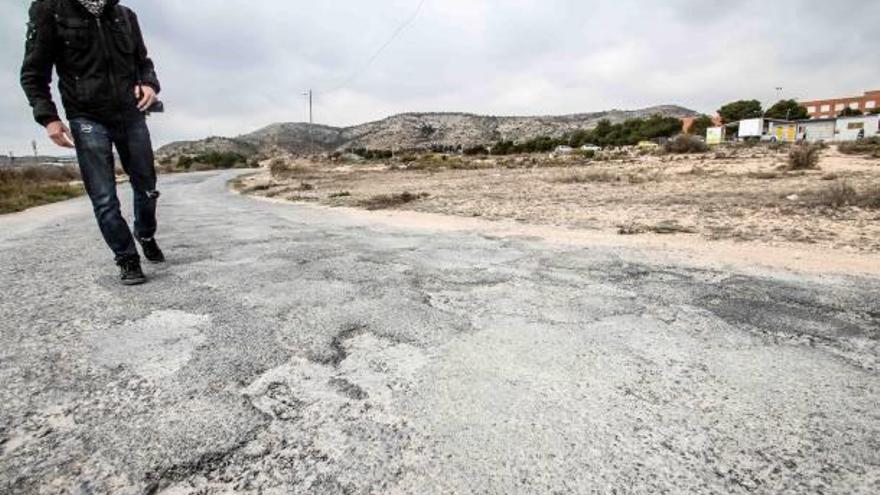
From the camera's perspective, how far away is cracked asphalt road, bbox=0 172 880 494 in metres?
1.16

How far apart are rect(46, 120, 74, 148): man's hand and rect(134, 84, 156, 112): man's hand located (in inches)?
18.5

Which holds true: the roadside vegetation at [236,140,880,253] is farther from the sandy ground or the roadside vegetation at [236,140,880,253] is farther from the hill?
the hill

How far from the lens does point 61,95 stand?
299cm

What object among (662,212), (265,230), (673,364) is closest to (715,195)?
(662,212)

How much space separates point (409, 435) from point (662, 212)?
6.18 metres

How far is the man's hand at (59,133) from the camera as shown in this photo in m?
2.85

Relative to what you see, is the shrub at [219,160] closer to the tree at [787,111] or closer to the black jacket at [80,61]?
the black jacket at [80,61]

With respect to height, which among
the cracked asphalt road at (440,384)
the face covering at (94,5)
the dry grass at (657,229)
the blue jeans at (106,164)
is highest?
the face covering at (94,5)

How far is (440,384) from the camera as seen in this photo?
1.57 metres

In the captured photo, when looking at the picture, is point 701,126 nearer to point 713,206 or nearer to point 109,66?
point 713,206

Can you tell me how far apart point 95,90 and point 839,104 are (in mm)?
125459

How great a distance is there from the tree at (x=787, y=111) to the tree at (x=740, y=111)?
7.41ft

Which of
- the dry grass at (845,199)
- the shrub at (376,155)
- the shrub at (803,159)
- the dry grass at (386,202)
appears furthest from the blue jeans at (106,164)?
the shrub at (376,155)

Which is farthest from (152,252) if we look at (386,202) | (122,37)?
(386,202)
